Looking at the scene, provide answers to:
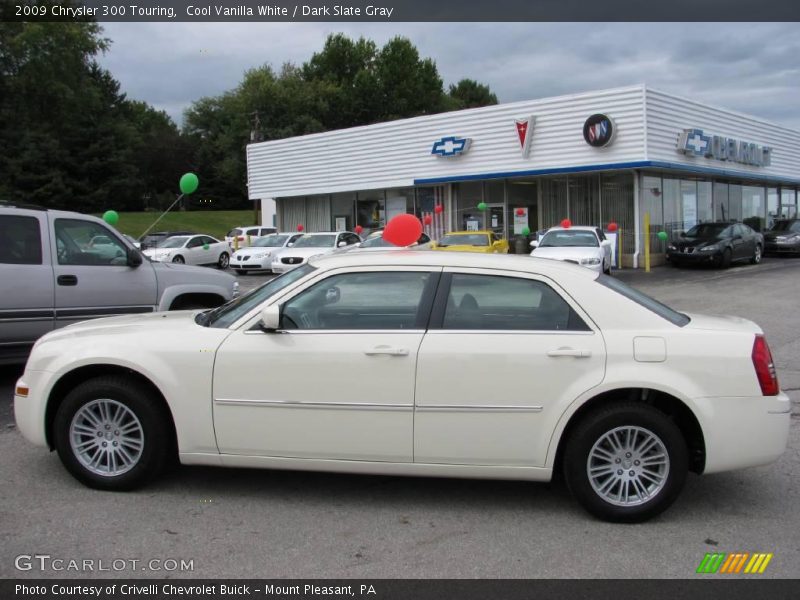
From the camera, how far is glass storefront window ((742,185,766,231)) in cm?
3133

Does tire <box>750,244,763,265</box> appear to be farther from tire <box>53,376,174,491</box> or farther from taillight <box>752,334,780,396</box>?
tire <box>53,376,174,491</box>

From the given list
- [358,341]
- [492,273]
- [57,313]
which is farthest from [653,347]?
[57,313]

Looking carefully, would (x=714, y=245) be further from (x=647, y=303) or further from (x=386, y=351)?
(x=386, y=351)

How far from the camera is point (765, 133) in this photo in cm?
3005

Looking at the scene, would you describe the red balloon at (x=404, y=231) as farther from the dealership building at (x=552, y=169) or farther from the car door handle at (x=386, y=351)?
the dealership building at (x=552, y=169)

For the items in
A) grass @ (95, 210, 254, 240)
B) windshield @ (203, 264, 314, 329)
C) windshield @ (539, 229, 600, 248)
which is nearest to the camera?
windshield @ (203, 264, 314, 329)

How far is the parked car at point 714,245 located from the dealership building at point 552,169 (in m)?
1.04

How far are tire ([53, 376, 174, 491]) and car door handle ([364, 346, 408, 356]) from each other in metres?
1.38

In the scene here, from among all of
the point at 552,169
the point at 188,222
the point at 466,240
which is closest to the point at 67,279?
the point at 466,240

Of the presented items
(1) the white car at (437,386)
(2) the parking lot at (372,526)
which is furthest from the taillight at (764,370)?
(2) the parking lot at (372,526)

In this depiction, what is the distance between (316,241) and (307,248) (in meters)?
0.61

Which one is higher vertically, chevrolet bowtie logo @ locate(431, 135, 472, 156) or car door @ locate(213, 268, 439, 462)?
chevrolet bowtie logo @ locate(431, 135, 472, 156)

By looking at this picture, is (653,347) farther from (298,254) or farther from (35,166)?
(35,166)

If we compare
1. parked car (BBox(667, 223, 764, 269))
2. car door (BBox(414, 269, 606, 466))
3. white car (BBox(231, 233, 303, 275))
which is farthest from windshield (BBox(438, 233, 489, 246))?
car door (BBox(414, 269, 606, 466))
